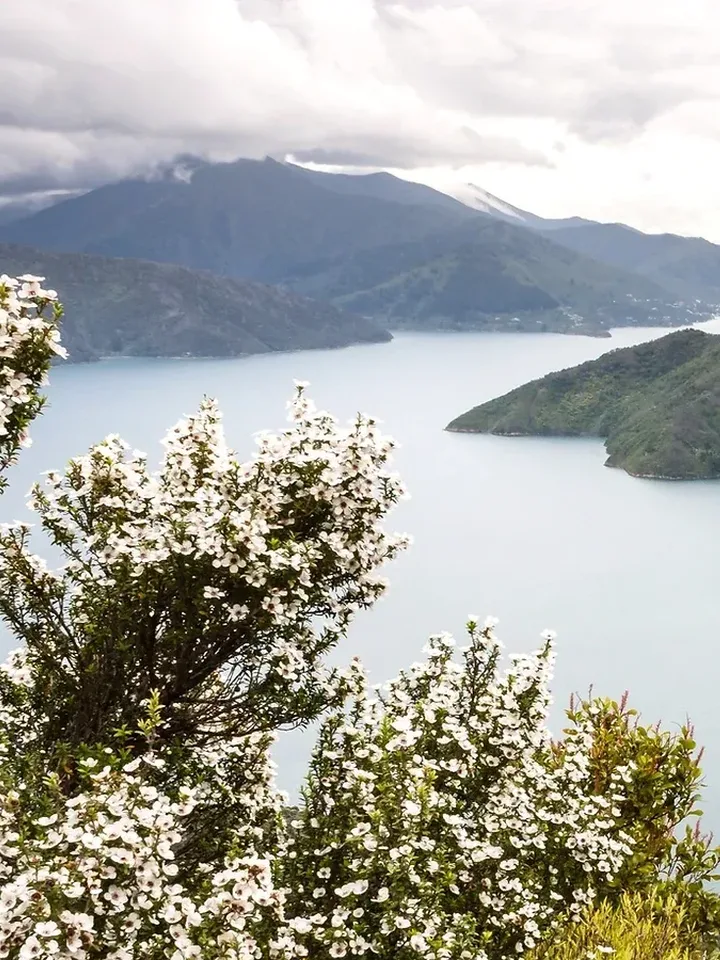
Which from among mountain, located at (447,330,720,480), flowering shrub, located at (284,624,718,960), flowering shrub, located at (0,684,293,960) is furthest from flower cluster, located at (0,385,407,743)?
mountain, located at (447,330,720,480)

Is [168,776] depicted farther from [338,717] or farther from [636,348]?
[636,348]

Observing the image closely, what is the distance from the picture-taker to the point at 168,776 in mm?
8312

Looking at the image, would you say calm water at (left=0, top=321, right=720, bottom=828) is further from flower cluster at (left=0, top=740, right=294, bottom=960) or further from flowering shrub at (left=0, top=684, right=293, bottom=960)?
flower cluster at (left=0, top=740, right=294, bottom=960)

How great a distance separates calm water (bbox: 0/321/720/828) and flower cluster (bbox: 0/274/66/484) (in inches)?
1293

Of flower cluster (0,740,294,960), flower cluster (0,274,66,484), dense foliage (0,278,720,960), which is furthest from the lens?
flower cluster (0,274,66,484)

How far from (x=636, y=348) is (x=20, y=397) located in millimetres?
139514

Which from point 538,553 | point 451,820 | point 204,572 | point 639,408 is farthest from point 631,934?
point 639,408

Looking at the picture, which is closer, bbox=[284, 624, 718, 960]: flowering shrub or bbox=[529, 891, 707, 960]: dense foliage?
bbox=[284, 624, 718, 960]: flowering shrub

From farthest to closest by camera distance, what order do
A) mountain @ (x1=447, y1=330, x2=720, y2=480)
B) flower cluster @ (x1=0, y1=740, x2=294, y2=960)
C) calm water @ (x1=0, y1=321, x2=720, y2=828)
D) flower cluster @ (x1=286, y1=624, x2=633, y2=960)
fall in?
mountain @ (x1=447, y1=330, x2=720, y2=480)
calm water @ (x1=0, y1=321, x2=720, y2=828)
flower cluster @ (x1=286, y1=624, x2=633, y2=960)
flower cluster @ (x1=0, y1=740, x2=294, y2=960)

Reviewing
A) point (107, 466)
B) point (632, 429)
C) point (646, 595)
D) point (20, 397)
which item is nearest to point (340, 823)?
point (107, 466)

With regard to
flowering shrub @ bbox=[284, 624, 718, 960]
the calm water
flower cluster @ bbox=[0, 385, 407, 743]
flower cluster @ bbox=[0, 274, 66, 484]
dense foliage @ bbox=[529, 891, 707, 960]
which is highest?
flower cluster @ bbox=[0, 274, 66, 484]

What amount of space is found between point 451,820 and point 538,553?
84666 millimetres

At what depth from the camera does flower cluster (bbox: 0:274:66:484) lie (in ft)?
22.1

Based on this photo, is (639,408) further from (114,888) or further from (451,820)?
(114,888)
